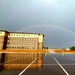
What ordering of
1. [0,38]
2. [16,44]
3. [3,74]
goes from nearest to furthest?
[3,74]
[0,38]
[16,44]

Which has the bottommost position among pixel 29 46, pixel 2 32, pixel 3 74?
pixel 3 74

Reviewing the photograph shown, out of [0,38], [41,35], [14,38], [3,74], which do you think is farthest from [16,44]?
[3,74]

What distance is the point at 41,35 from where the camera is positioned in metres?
137

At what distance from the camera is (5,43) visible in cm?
12338

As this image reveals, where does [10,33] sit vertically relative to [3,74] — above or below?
above

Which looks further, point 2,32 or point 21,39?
point 21,39

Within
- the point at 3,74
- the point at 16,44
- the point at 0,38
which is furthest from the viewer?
the point at 16,44

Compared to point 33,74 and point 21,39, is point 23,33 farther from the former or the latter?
point 33,74

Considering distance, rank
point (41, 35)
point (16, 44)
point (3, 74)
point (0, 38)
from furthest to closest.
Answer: point (41, 35)
point (16, 44)
point (0, 38)
point (3, 74)

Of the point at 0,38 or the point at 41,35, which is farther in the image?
Result: the point at 41,35

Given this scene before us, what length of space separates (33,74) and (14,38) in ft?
393

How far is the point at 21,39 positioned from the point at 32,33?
12.8 m

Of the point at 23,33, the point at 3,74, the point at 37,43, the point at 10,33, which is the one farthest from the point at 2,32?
the point at 3,74

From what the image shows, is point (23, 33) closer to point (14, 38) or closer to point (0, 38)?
point (14, 38)
